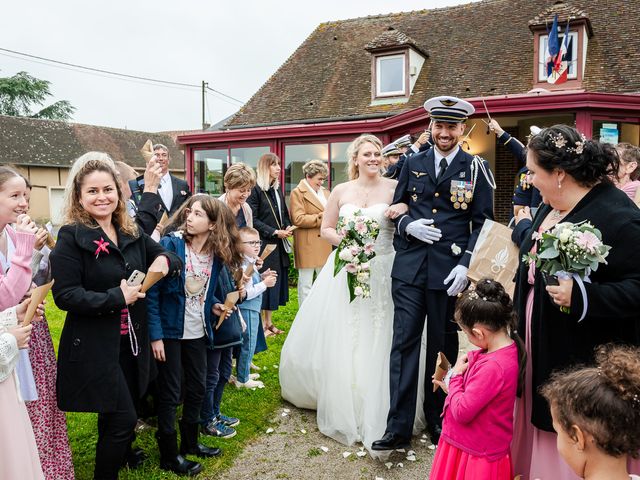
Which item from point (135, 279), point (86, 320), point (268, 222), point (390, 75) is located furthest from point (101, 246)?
point (390, 75)

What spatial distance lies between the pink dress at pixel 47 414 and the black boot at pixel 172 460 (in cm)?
54

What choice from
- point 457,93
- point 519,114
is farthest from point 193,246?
point 457,93

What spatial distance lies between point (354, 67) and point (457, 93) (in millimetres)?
4554

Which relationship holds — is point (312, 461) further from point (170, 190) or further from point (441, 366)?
A: point (170, 190)

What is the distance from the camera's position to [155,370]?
3.25 metres

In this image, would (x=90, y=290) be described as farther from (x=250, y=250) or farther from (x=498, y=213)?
(x=498, y=213)

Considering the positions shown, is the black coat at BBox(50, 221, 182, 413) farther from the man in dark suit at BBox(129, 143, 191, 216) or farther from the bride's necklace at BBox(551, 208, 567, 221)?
the man in dark suit at BBox(129, 143, 191, 216)

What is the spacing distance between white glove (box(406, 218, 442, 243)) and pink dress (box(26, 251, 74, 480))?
2544 millimetres

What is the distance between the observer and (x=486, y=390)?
2508 millimetres

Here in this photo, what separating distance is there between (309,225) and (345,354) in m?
3.06

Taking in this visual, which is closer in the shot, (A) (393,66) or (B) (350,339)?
(B) (350,339)

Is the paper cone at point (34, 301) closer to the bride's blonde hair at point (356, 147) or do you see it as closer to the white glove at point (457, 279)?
the white glove at point (457, 279)

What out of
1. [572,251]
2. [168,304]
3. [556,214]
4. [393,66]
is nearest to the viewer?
[572,251]

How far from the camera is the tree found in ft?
138
